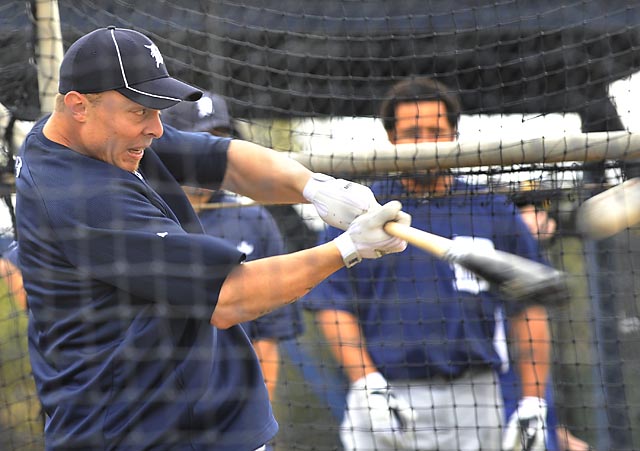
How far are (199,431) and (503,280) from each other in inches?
34.8

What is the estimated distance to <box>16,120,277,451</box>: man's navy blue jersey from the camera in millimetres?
2387

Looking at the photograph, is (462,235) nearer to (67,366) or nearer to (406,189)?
(406,189)

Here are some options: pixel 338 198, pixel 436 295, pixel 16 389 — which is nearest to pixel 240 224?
pixel 436 295

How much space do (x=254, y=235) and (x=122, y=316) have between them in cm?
140

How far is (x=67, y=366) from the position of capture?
8.23 feet

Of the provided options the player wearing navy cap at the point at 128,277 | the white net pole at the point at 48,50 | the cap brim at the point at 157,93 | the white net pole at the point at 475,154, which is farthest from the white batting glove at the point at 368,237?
the white net pole at the point at 48,50

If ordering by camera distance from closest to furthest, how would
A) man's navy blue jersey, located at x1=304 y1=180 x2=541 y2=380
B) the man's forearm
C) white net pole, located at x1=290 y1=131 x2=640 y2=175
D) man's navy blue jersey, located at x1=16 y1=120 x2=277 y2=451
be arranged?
man's navy blue jersey, located at x1=16 y1=120 x2=277 y2=451 → the man's forearm → white net pole, located at x1=290 y1=131 x2=640 y2=175 → man's navy blue jersey, located at x1=304 y1=180 x2=541 y2=380

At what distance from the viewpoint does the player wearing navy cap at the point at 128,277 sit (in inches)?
94.2

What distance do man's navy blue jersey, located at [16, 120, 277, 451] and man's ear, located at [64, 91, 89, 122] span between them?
10 centimetres

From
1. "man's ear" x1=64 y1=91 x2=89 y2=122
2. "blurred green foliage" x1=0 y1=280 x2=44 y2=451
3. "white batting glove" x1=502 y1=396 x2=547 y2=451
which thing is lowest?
"white batting glove" x1=502 y1=396 x2=547 y2=451

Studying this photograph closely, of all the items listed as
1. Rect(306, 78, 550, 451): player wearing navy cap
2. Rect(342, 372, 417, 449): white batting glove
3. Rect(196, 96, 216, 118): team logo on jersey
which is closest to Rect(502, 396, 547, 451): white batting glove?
Rect(306, 78, 550, 451): player wearing navy cap

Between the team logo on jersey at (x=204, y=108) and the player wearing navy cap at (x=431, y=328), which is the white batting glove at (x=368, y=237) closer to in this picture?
the player wearing navy cap at (x=431, y=328)

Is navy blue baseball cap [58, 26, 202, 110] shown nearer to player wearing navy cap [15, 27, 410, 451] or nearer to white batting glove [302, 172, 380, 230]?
player wearing navy cap [15, 27, 410, 451]

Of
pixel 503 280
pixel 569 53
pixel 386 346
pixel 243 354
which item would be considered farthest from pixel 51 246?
pixel 569 53
